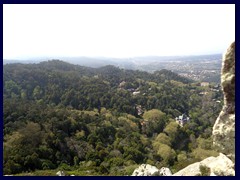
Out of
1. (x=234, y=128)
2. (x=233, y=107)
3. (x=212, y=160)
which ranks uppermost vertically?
(x=233, y=107)

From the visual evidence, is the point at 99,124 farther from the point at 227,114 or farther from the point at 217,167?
the point at 217,167

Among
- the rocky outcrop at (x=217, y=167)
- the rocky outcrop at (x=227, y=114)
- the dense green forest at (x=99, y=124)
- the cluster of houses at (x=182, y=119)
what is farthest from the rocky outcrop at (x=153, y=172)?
the cluster of houses at (x=182, y=119)

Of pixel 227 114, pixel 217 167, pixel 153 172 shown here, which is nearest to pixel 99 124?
pixel 153 172

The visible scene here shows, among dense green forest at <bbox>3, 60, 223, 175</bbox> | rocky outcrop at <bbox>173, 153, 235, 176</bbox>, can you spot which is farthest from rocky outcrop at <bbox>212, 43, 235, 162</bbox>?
dense green forest at <bbox>3, 60, 223, 175</bbox>

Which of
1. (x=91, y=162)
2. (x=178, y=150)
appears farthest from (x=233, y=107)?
(x=178, y=150)
